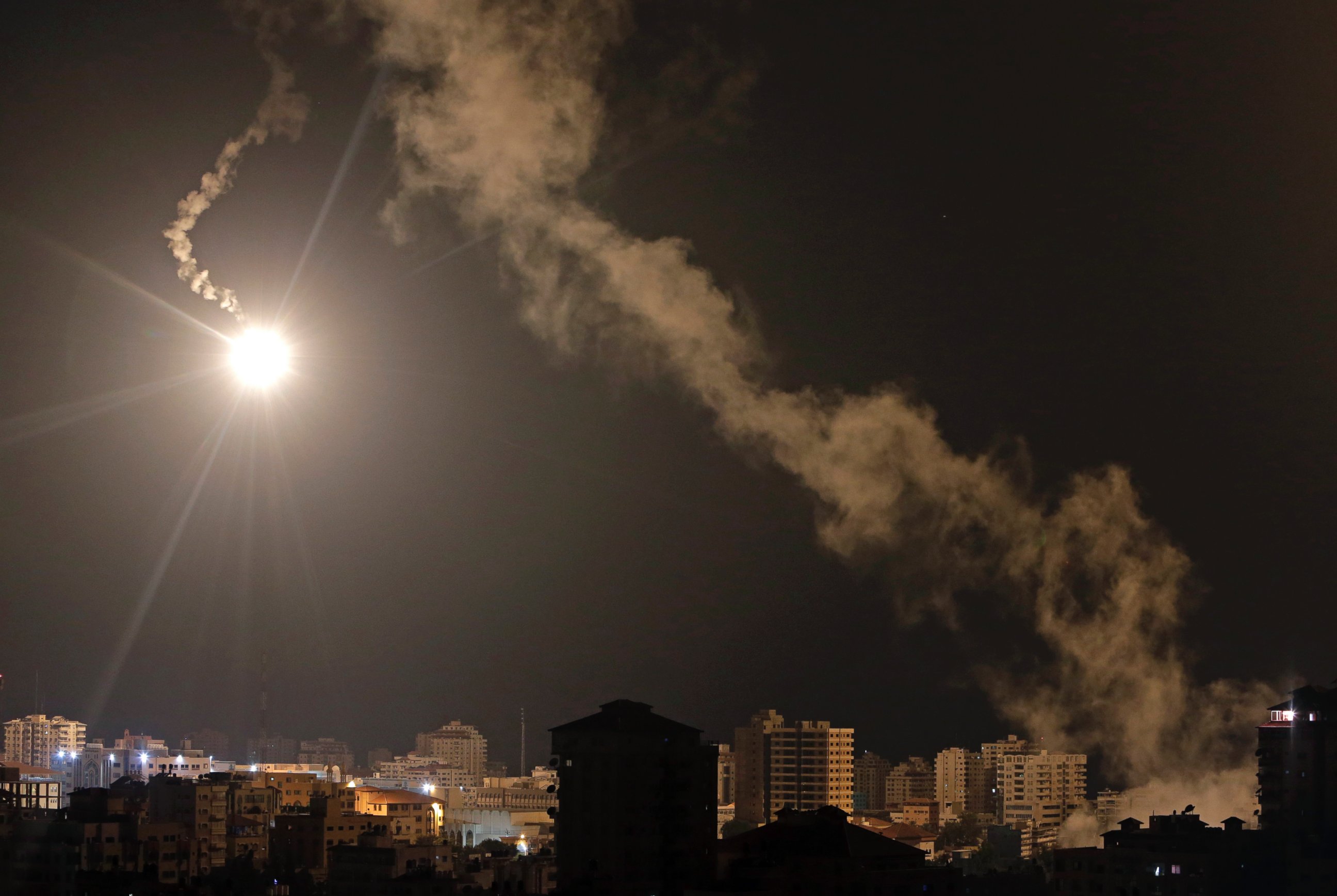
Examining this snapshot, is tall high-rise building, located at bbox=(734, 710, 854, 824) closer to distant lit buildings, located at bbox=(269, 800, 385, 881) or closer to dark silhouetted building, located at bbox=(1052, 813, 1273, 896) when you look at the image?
distant lit buildings, located at bbox=(269, 800, 385, 881)

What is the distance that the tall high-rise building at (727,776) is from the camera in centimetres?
5219

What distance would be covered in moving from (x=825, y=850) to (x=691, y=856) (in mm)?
1823

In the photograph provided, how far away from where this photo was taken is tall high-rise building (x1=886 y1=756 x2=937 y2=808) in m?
56.8

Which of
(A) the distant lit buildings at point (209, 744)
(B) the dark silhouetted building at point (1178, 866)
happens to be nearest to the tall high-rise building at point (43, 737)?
(A) the distant lit buildings at point (209, 744)

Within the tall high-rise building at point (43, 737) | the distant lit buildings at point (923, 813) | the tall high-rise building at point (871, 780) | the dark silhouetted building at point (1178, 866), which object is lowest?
the dark silhouetted building at point (1178, 866)

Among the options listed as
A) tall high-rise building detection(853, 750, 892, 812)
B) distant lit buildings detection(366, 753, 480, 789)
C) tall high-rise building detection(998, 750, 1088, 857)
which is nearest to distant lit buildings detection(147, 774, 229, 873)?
tall high-rise building detection(998, 750, 1088, 857)

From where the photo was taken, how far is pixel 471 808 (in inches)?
2253

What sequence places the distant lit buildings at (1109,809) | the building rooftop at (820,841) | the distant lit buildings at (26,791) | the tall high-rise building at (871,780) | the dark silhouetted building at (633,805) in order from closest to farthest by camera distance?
the dark silhouetted building at (633,805), the building rooftop at (820,841), the distant lit buildings at (26,791), the distant lit buildings at (1109,809), the tall high-rise building at (871,780)

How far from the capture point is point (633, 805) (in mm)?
26578

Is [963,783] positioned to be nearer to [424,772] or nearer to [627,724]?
[424,772]

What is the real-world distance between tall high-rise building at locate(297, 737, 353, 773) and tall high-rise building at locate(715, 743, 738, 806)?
22.5m

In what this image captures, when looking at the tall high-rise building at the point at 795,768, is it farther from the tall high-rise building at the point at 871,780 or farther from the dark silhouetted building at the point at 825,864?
the dark silhouetted building at the point at 825,864

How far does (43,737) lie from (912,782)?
96.3 feet

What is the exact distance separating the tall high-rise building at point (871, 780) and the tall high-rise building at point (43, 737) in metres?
26.2
